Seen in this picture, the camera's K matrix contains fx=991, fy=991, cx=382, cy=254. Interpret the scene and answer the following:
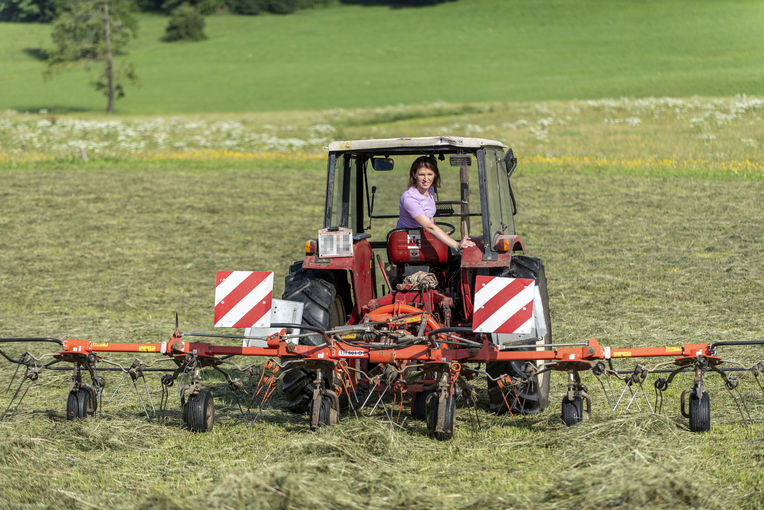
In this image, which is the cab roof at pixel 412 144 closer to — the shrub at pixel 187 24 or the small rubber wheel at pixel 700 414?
the small rubber wheel at pixel 700 414

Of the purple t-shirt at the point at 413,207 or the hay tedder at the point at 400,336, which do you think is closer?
the hay tedder at the point at 400,336

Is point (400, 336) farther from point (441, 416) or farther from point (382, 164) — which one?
point (382, 164)

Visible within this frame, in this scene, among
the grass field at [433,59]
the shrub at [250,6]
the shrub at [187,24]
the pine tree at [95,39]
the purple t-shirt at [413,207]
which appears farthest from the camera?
the shrub at [250,6]

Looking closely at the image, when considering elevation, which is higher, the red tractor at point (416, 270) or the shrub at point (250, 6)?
the shrub at point (250, 6)

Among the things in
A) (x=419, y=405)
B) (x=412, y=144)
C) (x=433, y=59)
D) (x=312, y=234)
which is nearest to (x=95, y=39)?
(x=433, y=59)

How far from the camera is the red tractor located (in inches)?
283

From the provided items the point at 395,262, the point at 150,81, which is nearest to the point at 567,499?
the point at 395,262

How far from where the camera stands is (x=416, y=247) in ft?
25.9

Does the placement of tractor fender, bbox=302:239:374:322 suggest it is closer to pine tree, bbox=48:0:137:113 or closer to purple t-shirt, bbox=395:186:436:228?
purple t-shirt, bbox=395:186:436:228

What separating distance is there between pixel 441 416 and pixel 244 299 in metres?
1.67

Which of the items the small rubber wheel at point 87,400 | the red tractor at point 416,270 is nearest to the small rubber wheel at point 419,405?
the red tractor at point 416,270

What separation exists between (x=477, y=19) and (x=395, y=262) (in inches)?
2976

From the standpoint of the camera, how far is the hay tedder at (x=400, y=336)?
6562mm

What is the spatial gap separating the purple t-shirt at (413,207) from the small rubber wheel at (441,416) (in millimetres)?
1809
